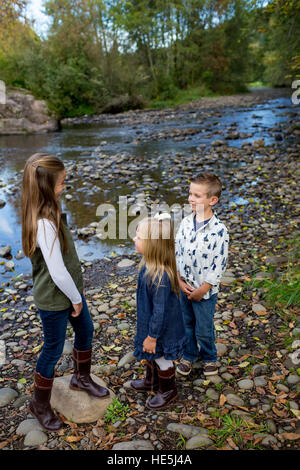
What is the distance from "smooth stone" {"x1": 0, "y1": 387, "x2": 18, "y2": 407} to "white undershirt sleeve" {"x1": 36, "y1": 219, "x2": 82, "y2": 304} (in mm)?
1238

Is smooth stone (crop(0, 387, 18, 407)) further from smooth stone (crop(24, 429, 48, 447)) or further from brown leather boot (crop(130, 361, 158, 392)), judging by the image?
brown leather boot (crop(130, 361, 158, 392))

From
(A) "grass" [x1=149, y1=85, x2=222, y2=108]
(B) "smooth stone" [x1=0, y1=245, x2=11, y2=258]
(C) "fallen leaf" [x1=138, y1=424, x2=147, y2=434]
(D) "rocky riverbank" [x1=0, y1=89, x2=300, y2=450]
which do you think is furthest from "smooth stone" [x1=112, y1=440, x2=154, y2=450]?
(A) "grass" [x1=149, y1=85, x2=222, y2=108]

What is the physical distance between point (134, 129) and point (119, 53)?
1216 cm

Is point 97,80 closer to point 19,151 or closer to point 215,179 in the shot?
point 19,151

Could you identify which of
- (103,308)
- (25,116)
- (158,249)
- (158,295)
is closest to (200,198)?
(158,249)

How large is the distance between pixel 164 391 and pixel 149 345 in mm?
503

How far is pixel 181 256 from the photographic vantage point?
2.87m

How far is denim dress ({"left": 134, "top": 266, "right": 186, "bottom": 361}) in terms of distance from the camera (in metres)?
2.40

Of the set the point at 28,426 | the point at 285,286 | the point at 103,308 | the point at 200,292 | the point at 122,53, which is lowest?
the point at 28,426

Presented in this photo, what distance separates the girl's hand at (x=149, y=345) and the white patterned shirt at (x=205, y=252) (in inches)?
23.2

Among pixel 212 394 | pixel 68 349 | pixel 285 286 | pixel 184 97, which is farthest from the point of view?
pixel 184 97

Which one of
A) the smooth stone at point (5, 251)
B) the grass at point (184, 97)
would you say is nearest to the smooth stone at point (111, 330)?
the smooth stone at point (5, 251)

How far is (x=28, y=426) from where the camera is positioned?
100 inches

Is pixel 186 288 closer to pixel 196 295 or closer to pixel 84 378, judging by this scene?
pixel 196 295
